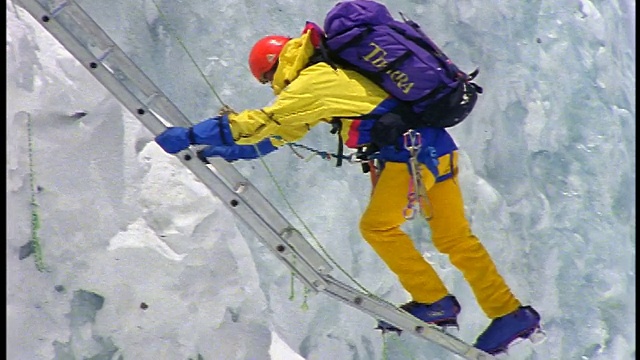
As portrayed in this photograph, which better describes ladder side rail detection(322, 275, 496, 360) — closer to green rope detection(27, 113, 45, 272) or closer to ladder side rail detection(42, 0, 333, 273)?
ladder side rail detection(42, 0, 333, 273)

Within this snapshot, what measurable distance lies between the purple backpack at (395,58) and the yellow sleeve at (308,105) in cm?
6

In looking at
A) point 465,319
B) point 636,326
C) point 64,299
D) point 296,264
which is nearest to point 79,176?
point 64,299

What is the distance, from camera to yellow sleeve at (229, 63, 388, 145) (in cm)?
202

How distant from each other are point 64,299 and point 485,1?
7.65 ft

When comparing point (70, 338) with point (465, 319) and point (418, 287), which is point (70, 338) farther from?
point (465, 319)

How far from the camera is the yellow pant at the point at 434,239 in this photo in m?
2.29

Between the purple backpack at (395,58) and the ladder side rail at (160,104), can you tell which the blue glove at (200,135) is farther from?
the purple backpack at (395,58)

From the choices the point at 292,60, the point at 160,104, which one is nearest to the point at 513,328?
the point at 292,60

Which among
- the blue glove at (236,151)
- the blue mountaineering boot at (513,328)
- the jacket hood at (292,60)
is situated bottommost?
the blue mountaineering boot at (513,328)

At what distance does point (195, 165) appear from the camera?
2334mm

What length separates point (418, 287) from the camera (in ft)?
7.73

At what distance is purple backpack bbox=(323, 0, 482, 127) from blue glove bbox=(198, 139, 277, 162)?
1.23ft

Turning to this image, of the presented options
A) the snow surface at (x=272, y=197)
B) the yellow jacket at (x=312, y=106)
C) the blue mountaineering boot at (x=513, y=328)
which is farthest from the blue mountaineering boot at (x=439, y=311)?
the yellow jacket at (x=312, y=106)

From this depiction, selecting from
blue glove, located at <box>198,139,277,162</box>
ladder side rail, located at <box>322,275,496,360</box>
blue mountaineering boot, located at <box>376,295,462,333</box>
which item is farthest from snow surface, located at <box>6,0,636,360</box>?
blue glove, located at <box>198,139,277,162</box>
